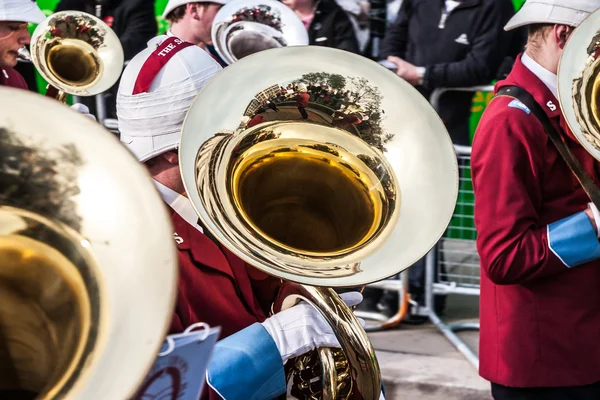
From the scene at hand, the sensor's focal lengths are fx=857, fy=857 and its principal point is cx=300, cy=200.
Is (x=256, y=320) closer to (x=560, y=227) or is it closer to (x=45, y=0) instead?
(x=560, y=227)

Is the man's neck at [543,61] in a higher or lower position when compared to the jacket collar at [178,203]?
lower

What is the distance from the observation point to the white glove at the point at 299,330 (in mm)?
1858

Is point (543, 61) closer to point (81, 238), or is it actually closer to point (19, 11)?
point (81, 238)

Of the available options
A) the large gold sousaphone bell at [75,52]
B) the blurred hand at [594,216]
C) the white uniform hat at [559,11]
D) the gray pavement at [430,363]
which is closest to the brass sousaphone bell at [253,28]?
the large gold sousaphone bell at [75,52]

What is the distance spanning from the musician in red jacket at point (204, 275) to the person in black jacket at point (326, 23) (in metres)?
2.86

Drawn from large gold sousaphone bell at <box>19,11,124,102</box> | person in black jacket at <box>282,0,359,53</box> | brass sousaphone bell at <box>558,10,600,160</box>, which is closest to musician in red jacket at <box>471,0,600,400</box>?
brass sousaphone bell at <box>558,10,600,160</box>

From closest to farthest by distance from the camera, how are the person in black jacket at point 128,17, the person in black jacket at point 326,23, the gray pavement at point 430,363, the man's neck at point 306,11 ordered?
the gray pavement at point 430,363, the person in black jacket at point 326,23, the man's neck at point 306,11, the person in black jacket at point 128,17

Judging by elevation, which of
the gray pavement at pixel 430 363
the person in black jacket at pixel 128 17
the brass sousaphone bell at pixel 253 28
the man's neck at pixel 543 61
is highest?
the man's neck at pixel 543 61

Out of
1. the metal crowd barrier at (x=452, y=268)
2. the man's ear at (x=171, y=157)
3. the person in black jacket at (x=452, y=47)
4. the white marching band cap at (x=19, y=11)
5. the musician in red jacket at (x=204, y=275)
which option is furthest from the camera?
the white marching band cap at (x=19, y=11)

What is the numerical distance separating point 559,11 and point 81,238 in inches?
73.9

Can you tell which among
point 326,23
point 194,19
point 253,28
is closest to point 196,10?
point 194,19

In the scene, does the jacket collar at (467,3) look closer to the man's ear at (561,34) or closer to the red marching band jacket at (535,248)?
the man's ear at (561,34)

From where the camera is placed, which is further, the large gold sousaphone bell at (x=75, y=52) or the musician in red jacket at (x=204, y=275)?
the large gold sousaphone bell at (x=75, y=52)

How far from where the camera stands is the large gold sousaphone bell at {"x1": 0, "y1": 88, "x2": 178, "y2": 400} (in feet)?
3.85
